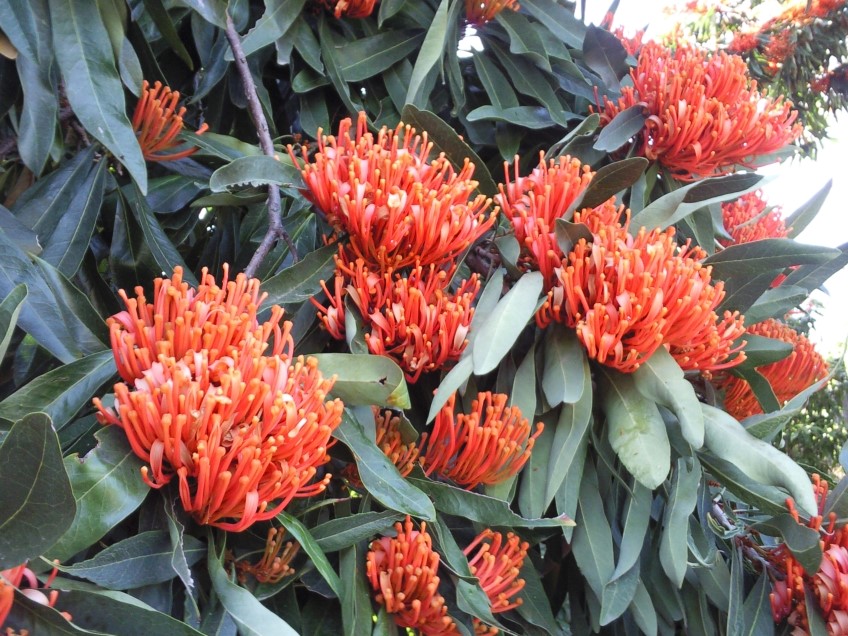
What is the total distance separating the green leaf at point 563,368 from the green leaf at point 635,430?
2.3 inches

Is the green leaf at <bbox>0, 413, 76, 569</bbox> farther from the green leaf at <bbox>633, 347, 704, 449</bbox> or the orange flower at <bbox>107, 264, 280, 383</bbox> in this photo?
the green leaf at <bbox>633, 347, 704, 449</bbox>

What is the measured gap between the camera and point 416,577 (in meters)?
0.87

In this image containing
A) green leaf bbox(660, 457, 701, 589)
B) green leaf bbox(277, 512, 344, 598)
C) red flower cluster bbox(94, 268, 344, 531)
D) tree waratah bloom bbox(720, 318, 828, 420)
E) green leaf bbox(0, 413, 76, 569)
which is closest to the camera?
green leaf bbox(0, 413, 76, 569)

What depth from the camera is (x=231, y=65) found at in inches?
56.6

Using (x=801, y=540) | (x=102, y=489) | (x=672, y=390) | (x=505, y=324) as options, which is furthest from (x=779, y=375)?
(x=102, y=489)

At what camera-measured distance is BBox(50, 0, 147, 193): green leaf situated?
96 centimetres

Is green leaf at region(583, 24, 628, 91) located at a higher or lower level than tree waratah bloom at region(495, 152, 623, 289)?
higher

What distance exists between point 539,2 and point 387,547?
1.18m

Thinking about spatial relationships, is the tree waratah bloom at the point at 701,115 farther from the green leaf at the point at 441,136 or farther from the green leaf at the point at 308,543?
the green leaf at the point at 308,543

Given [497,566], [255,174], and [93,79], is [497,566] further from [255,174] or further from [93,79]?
[93,79]

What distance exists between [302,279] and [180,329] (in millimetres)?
266

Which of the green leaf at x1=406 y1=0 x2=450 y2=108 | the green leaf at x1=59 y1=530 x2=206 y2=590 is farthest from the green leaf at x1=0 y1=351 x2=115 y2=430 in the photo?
the green leaf at x1=406 y1=0 x2=450 y2=108

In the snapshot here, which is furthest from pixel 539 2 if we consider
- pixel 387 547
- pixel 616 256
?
pixel 387 547

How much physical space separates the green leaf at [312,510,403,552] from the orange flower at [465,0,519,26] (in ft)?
3.41
